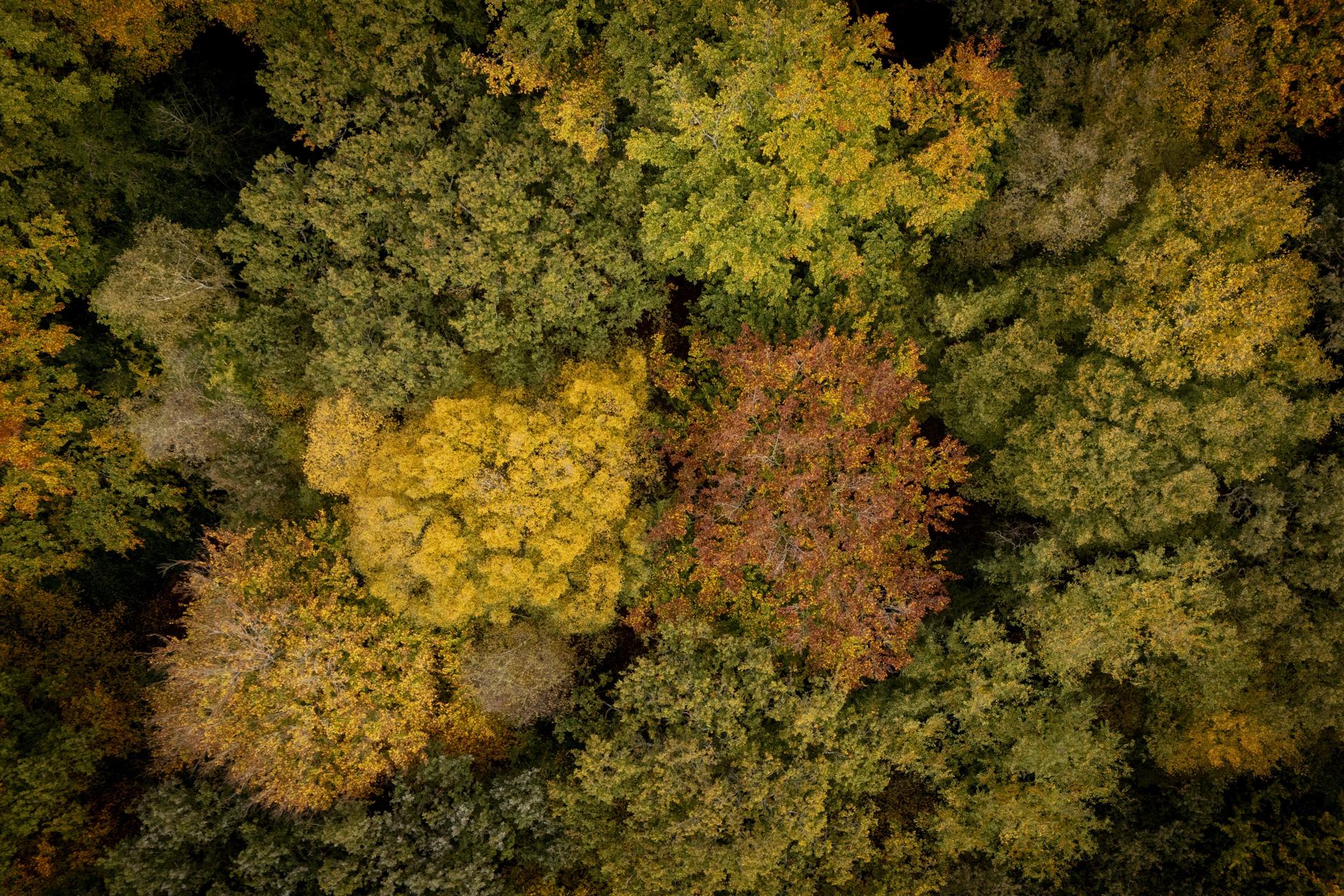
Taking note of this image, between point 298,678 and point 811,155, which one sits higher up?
point 811,155

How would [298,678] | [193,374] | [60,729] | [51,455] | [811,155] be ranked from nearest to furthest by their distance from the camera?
[811,155]
[298,678]
[193,374]
[60,729]
[51,455]

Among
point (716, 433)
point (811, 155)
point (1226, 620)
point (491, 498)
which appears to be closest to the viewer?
point (811, 155)

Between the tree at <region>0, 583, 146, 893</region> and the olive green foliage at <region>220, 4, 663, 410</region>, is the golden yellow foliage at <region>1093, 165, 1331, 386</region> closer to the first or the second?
the olive green foliage at <region>220, 4, 663, 410</region>

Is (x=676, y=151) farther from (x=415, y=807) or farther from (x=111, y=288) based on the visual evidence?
(x=415, y=807)

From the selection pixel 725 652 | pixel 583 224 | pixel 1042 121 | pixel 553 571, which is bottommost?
pixel 725 652

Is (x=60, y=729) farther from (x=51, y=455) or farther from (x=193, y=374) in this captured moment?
(x=193, y=374)

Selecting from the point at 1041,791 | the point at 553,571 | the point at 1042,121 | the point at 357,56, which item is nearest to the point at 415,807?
the point at 553,571

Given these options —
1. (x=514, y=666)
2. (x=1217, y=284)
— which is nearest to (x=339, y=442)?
(x=514, y=666)
